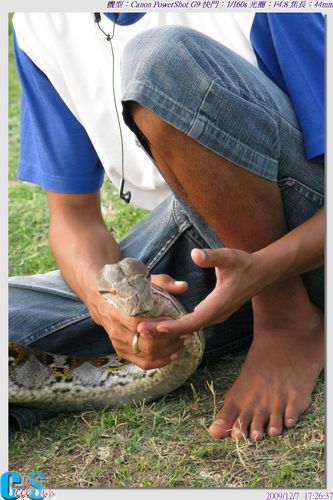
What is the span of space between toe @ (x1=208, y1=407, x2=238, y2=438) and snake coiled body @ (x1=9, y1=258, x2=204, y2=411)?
157 millimetres

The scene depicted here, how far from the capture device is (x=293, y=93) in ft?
6.02

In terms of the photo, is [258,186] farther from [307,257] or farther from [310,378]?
[310,378]

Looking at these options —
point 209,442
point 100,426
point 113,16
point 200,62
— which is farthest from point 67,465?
point 113,16

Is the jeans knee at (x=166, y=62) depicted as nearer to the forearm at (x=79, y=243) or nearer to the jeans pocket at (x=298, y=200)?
the jeans pocket at (x=298, y=200)

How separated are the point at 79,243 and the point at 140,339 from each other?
425mm

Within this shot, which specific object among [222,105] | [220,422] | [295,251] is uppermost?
[222,105]

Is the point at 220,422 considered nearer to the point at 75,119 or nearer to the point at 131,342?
the point at 131,342

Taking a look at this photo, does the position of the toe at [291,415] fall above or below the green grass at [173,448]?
above

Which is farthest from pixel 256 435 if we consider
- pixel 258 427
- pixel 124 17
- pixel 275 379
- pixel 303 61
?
pixel 124 17

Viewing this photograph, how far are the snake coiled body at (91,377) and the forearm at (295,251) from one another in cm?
27

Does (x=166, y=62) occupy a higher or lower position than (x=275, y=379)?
higher

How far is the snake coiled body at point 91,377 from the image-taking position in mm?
1967

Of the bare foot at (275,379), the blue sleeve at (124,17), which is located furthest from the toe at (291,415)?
the blue sleeve at (124,17)

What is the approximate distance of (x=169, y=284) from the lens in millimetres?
1946
